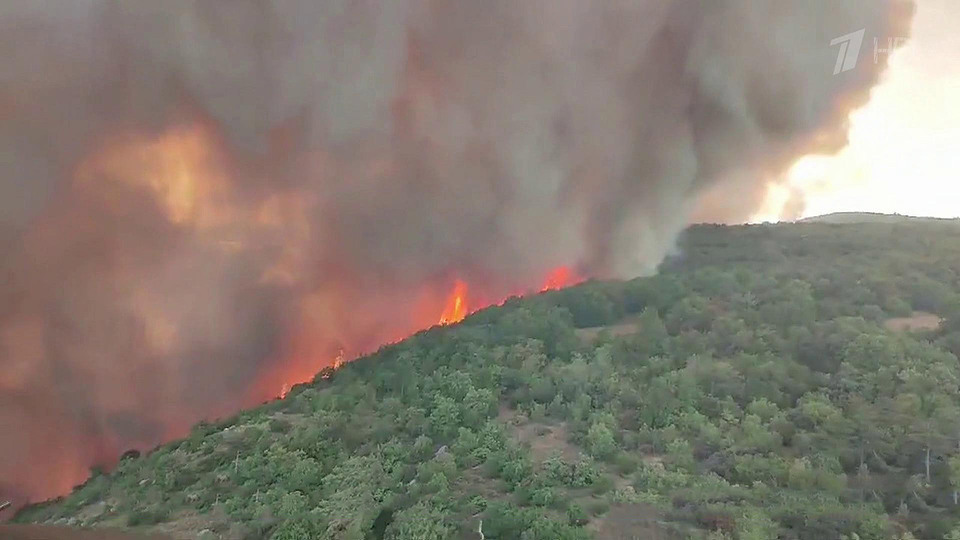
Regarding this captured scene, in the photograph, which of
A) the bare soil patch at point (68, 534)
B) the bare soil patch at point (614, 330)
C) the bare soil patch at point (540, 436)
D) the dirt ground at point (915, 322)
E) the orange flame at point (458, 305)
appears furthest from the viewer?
the orange flame at point (458, 305)

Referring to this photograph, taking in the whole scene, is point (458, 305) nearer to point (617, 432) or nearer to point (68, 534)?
point (617, 432)

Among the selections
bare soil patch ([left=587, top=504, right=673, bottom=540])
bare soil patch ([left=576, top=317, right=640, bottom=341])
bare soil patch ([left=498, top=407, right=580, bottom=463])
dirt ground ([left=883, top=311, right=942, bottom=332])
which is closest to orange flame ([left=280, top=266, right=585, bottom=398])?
bare soil patch ([left=576, top=317, right=640, bottom=341])

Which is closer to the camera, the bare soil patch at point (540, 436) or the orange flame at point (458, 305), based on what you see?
the bare soil patch at point (540, 436)

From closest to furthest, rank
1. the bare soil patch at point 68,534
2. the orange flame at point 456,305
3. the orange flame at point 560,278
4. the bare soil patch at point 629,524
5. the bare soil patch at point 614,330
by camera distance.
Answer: the bare soil patch at point 68,534
the bare soil patch at point 629,524
the bare soil patch at point 614,330
the orange flame at point 456,305
the orange flame at point 560,278

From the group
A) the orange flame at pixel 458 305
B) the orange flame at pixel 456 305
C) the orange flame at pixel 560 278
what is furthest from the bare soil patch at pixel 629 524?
the orange flame at pixel 560 278

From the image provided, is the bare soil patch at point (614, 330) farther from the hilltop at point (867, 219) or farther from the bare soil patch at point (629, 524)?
the hilltop at point (867, 219)

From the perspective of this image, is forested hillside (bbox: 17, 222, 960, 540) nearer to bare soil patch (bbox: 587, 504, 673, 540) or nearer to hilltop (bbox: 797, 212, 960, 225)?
bare soil patch (bbox: 587, 504, 673, 540)

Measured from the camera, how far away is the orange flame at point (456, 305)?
3122 cm

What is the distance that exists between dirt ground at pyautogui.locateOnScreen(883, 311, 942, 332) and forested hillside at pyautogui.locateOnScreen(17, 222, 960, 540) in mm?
113

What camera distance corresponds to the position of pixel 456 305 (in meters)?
31.8

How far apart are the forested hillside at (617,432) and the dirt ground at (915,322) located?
0.11 m

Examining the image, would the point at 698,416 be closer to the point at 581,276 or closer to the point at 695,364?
the point at 695,364

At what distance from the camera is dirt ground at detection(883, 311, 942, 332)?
23625 mm

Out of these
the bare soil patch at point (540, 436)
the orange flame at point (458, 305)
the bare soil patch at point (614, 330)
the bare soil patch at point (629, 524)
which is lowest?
the bare soil patch at point (629, 524)
